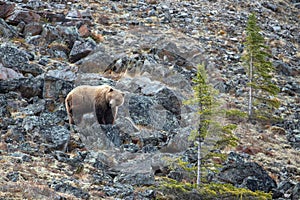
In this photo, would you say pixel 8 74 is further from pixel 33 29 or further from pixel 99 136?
pixel 33 29

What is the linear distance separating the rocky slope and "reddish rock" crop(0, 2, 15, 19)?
0.19 feet

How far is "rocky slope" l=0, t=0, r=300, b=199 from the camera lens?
1199cm

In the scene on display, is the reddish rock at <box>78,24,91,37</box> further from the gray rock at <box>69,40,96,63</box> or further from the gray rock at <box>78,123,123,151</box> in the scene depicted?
the gray rock at <box>78,123,123,151</box>

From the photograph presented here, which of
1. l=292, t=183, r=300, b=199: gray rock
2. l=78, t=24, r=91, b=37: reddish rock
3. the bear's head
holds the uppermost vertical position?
the bear's head

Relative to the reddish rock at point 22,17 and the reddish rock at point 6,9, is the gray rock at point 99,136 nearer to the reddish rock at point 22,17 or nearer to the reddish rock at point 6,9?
the reddish rock at point 22,17

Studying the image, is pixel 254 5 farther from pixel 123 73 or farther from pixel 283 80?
pixel 123 73

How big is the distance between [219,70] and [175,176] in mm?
13841

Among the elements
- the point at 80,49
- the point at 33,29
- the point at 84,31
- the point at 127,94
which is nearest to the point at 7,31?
the point at 33,29

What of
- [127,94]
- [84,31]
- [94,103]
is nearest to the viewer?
[94,103]

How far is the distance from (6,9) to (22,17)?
4.31 ft

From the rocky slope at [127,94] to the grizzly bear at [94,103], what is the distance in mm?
386

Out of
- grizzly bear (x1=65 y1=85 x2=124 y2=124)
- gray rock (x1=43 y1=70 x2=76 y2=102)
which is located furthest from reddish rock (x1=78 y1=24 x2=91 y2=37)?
grizzly bear (x1=65 y1=85 x2=124 y2=124)

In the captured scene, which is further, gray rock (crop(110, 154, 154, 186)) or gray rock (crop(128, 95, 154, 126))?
gray rock (crop(128, 95, 154, 126))

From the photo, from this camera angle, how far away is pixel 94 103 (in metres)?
15.4
